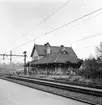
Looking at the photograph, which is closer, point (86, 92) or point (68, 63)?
point (86, 92)

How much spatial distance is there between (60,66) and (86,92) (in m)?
27.2

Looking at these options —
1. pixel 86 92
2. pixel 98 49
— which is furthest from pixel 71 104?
pixel 98 49

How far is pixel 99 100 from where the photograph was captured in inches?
386

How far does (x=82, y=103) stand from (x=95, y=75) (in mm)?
12230

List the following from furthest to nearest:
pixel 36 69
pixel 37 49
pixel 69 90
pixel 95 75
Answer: pixel 37 49 < pixel 36 69 < pixel 95 75 < pixel 69 90

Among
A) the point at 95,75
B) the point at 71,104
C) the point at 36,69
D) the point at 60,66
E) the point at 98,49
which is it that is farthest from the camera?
the point at 36,69

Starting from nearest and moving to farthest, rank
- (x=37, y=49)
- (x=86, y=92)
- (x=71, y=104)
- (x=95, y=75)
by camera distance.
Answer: (x=71, y=104) → (x=86, y=92) → (x=95, y=75) → (x=37, y=49)

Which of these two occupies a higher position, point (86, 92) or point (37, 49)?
point (37, 49)

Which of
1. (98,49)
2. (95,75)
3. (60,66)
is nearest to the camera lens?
(95,75)

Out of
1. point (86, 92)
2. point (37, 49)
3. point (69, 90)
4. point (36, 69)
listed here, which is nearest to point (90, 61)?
point (69, 90)

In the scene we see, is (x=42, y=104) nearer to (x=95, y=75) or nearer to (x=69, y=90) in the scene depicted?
(x=69, y=90)

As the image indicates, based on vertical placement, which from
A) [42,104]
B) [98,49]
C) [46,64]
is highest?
[98,49]

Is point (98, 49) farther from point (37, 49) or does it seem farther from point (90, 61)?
point (37, 49)

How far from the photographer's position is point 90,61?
73.1 feet
